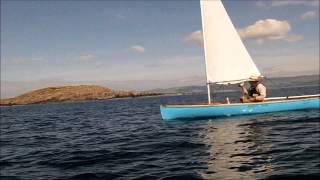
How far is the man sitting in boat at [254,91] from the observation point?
Answer: 30.1 meters

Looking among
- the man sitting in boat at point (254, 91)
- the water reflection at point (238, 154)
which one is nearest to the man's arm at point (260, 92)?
the man sitting in boat at point (254, 91)

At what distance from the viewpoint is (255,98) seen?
30438 mm

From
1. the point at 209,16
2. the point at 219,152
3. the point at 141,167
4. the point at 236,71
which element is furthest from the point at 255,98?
the point at 141,167

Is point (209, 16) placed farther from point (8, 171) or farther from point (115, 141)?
point (8, 171)

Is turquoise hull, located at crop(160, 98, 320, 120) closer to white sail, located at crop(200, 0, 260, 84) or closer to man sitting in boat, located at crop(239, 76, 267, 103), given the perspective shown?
man sitting in boat, located at crop(239, 76, 267, 103)

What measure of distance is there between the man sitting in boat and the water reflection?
8.92m

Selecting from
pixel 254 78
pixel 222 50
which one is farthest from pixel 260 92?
pixel 222 50

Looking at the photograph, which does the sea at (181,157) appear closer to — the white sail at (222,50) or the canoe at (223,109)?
the canoe at (223,109)

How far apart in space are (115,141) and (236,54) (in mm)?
16271

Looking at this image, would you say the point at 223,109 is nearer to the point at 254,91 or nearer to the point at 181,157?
the point at 254,91

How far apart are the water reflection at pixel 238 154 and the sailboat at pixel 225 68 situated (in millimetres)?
8354

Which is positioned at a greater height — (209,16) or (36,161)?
(209,16)

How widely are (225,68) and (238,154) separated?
18.7m

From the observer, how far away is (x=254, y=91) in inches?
1212
